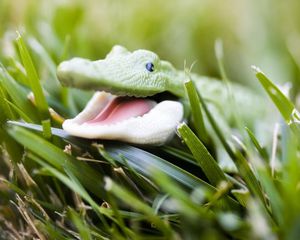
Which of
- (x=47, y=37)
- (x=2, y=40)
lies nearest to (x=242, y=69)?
(x=47, y=37)

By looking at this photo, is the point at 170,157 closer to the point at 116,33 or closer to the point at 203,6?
the point at 116,33

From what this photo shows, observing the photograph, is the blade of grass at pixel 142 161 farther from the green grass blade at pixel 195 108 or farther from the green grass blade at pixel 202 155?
the green grass blade at pixel 195 108

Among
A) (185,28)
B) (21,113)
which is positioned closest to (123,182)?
(21,113)

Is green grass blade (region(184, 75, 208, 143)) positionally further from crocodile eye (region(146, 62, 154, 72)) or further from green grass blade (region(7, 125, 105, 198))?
green grass blade (region(7, 125, 105, 198))

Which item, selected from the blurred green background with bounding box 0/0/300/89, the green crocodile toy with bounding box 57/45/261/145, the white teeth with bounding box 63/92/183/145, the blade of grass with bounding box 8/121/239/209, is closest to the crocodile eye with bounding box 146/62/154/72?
the green crocodile toy with bounding box 57/45/261/145

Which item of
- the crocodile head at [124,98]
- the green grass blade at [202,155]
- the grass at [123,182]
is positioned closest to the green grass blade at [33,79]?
the grass at [123,182]
